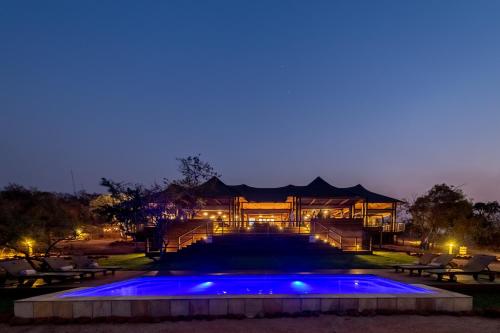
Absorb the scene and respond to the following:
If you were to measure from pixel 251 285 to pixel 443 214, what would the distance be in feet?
64.0

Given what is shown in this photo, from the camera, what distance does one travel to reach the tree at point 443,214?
22.3m

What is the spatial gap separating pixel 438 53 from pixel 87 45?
950 inches

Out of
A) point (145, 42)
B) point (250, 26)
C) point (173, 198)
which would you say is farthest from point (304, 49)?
point (173, 198)

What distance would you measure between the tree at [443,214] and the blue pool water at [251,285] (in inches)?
642

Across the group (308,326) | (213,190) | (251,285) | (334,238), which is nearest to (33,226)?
(251,285)

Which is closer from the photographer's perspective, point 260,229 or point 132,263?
point 132,263

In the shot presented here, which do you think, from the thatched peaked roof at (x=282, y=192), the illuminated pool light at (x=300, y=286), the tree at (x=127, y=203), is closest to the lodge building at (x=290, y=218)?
the thatched peaked roof at (x=282, y=192)

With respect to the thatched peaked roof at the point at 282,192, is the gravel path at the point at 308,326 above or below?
below

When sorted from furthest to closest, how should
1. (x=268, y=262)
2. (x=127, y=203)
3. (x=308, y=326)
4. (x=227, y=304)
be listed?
(x=127, y=203) < (x=268, y=262) < (x=227, y=304) < (x=308, y=326)

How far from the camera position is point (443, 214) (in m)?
22.8

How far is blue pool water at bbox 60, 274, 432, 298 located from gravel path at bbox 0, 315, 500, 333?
1.73 m

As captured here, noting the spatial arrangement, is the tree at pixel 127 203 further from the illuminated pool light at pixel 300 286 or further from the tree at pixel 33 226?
the illuminated pool light at pixel 300 286

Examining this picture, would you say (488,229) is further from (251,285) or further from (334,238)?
(251,285)

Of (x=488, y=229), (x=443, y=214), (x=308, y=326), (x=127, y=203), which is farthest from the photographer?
(x=488, y=229)
